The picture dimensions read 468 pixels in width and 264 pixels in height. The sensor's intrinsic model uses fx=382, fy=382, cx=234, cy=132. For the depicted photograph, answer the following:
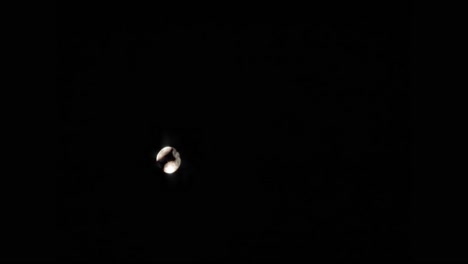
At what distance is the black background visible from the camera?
294 cm

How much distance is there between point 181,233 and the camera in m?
3.05

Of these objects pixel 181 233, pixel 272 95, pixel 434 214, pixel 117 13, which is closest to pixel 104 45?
pixel 117 13

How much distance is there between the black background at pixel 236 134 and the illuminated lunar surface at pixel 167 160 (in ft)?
0.30

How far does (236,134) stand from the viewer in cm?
305

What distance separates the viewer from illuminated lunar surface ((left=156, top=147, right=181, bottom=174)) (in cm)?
294

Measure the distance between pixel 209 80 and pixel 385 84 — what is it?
1365mm

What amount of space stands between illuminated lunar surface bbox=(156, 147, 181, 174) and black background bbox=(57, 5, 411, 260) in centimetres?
9

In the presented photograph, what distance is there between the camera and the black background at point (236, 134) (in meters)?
2.94

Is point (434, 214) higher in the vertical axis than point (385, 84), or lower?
lower

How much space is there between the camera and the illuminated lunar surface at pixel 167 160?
294cm

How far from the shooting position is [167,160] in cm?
296

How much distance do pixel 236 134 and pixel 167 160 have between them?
579 mm

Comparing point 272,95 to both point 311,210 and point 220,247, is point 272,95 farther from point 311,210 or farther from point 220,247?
point 220,247

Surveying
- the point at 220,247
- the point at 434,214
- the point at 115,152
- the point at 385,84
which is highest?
the point at 115,152
